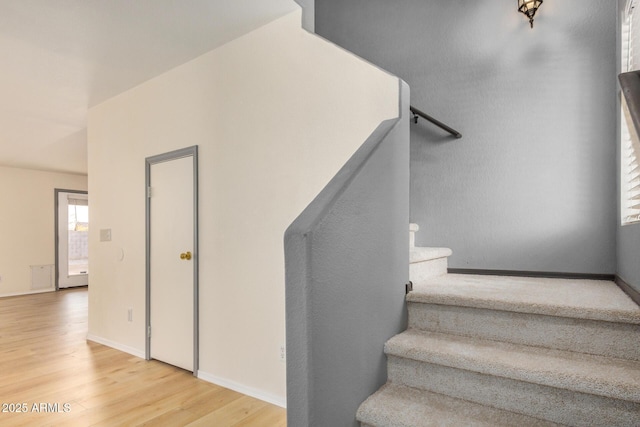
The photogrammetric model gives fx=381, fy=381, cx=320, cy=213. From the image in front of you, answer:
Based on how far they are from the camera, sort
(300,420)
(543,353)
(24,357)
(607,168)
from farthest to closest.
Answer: (24,357)
(607,168)
(543,353)
(300,420)

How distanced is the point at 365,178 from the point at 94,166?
3870mm

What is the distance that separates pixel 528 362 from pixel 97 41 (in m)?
3.33

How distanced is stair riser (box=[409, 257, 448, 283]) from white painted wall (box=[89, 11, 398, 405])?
77cm

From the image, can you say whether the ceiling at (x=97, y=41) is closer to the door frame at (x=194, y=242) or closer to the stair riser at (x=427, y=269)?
the door frame at (x=194, y=242)

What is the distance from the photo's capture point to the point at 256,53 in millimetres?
2787

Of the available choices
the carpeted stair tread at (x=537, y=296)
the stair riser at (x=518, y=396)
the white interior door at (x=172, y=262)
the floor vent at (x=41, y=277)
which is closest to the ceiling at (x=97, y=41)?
the white interior door at (x=172, y=262)

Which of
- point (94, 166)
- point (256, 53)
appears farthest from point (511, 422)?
point (94, 166)

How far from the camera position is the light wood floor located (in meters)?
2.40

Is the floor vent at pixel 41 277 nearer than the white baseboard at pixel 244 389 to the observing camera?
No

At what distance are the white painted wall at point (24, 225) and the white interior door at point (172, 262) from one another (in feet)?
18.1

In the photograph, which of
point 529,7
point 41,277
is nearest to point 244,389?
point 529,7

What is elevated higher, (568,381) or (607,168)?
(607,168)

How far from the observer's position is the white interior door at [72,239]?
310 inches

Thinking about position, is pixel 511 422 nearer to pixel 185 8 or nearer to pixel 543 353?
pixel 543 353
